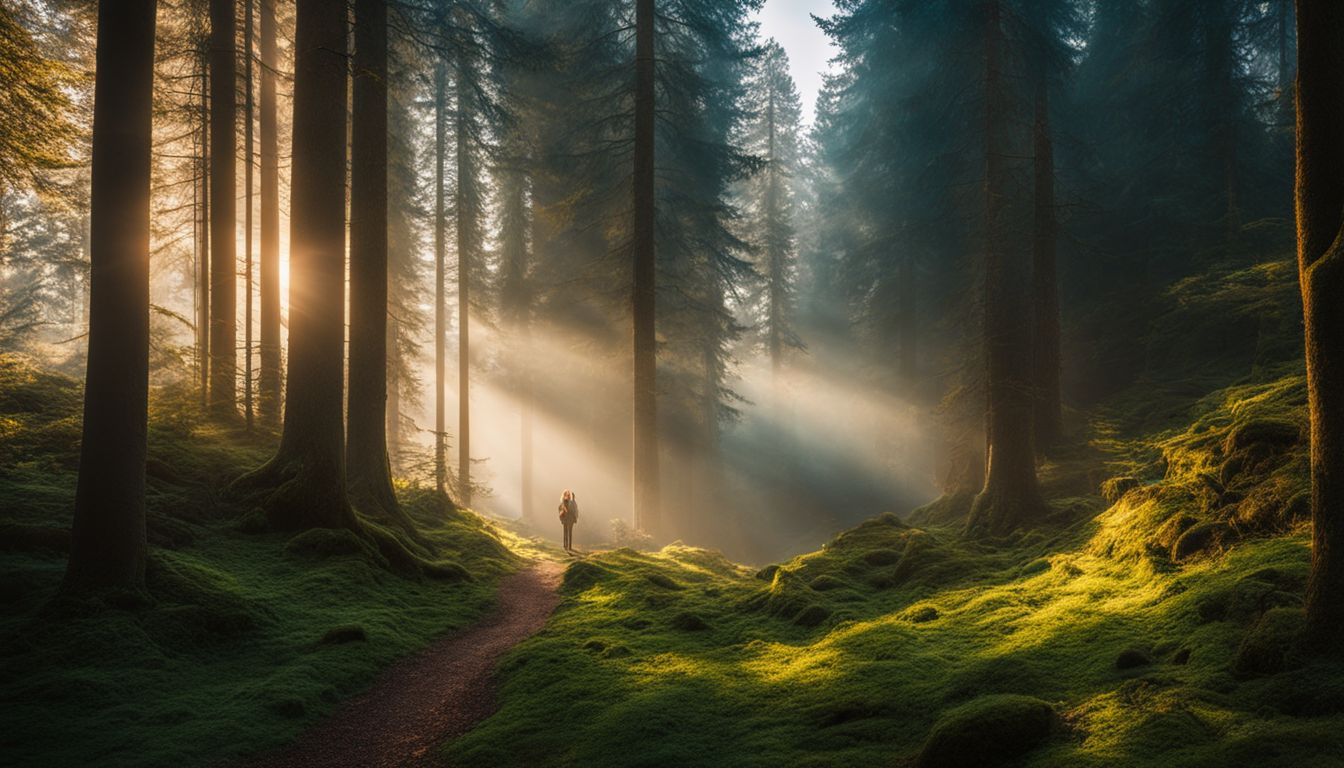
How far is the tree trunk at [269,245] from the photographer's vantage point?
18703mm

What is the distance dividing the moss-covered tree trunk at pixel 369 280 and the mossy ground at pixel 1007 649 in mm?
4939

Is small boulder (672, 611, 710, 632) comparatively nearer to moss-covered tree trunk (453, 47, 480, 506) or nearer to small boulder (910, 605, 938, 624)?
small boulder (910, 605, 938, 624)

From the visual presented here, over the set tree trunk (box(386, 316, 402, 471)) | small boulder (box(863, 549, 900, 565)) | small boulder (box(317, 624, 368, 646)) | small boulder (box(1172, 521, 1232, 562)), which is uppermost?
tree trunk (box(386, 316, 402, 471))

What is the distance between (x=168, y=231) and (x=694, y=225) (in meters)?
15.2

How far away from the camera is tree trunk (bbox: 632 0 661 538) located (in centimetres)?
2061

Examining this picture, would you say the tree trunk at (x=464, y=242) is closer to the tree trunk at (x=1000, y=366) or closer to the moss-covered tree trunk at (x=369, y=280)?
the moss-covered tree trunk at (x=369, y=280)

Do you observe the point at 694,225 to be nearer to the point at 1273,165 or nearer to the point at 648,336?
the point at 648,336

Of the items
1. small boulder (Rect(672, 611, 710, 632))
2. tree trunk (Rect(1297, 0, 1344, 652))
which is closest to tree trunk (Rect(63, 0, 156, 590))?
small boulder (Rect(672, 611, 710, 632))

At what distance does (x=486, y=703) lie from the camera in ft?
25.5

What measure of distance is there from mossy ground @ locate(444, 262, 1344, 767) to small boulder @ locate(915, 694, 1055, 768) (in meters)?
0.02

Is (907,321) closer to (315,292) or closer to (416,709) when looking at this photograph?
(315,292)

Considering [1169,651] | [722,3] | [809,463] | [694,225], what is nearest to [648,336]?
[694,225]

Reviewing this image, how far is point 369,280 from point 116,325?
21.6 feet

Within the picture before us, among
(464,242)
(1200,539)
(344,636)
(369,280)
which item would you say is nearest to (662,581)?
(344,636)
